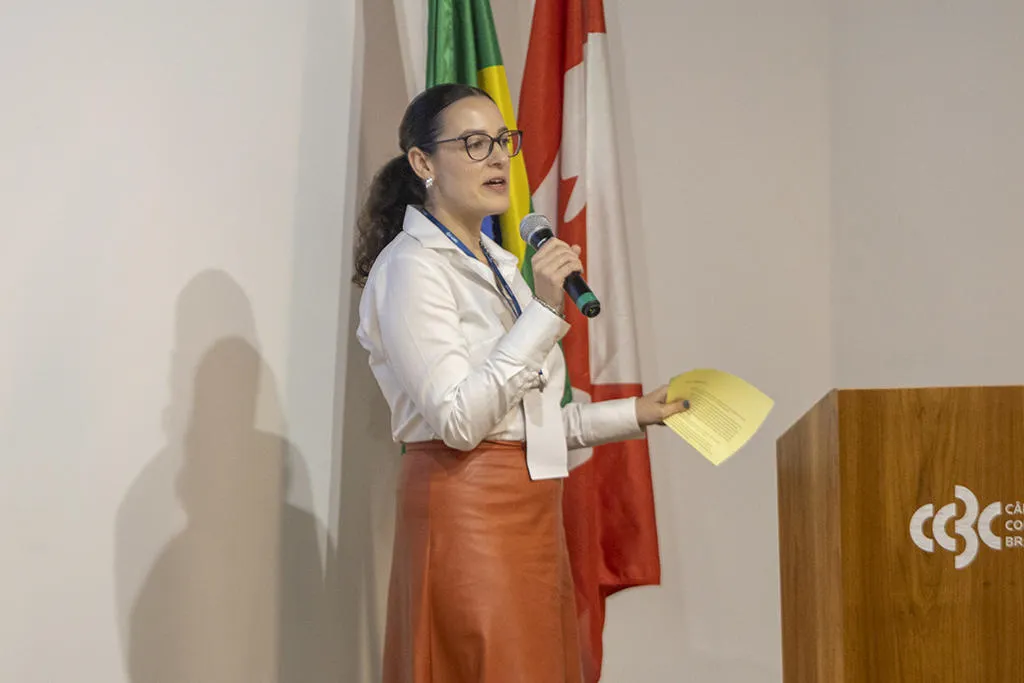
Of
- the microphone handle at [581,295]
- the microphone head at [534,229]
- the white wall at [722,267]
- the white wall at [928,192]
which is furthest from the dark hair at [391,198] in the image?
the white wall at [928,192]

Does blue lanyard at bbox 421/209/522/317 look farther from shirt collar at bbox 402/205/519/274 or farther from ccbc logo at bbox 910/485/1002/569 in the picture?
ccbc logo at bbox 910/485/1002/569

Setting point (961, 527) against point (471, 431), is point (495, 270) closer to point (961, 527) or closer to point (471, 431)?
point (471, 431)

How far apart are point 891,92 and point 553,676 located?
2159mm

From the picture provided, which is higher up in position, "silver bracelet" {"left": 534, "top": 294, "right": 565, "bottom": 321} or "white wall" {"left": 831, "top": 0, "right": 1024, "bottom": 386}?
"white wall" {"left": 831, "top": 0, "right": 1024, "bottom": 386}

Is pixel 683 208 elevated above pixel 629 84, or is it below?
below

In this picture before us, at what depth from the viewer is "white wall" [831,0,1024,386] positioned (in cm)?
287

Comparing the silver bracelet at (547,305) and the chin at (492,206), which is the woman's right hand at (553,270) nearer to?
the silver bracelet at (547,305)

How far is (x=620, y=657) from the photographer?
314 cm

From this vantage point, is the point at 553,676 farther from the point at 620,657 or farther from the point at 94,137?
the point at 620,657

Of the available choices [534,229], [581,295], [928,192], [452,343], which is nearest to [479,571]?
[452,343]

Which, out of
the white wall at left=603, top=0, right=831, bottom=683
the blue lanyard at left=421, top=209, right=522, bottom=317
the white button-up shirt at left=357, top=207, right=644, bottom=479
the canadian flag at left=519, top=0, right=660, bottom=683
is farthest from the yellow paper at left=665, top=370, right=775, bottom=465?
the white wall at left=603, top=0, right=831, bottom=683

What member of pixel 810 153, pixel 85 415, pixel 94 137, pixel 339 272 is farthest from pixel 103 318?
pixel 810 153

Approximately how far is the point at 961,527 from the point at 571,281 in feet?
2.25

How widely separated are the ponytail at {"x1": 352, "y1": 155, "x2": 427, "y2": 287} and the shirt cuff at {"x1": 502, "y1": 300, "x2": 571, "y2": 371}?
46 centimetres
